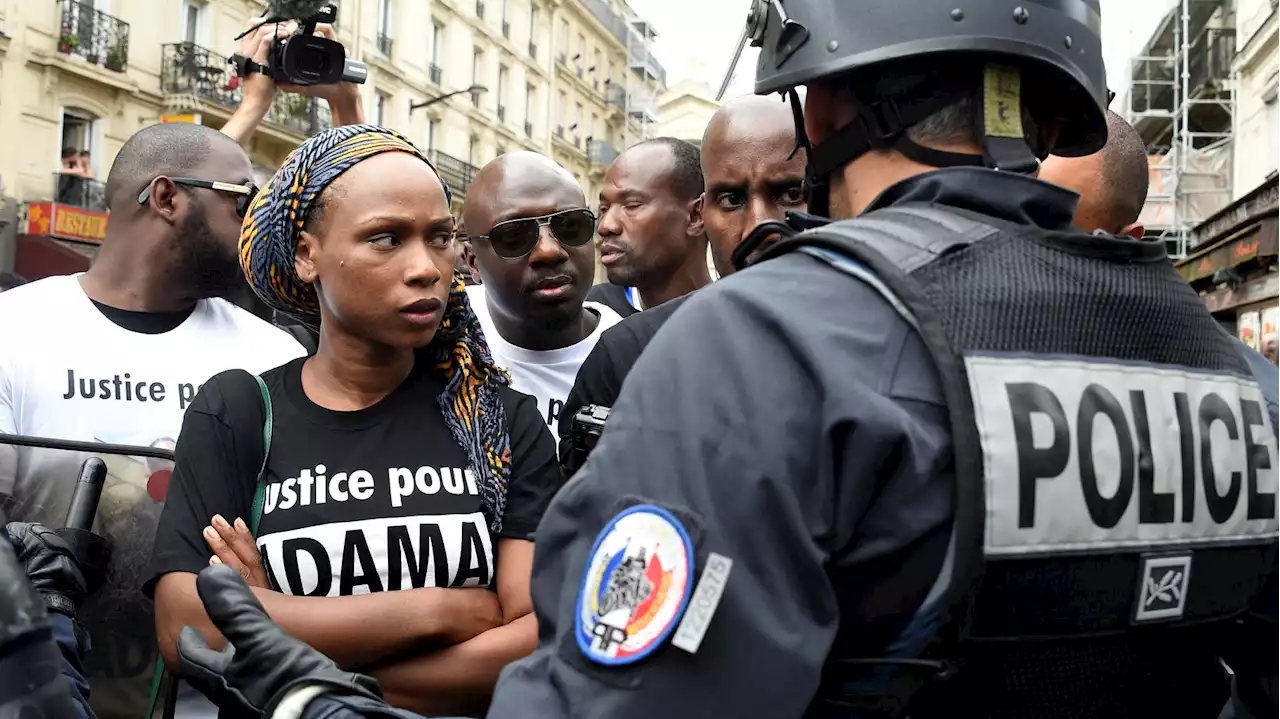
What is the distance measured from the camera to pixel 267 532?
2248 millimetres

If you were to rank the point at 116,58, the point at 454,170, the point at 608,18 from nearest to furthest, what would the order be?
the point at 116,58, the point at 454,170, the point at 608,18

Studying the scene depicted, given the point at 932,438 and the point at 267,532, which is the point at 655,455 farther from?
the point at 267,532

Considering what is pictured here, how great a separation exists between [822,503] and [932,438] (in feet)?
0.49

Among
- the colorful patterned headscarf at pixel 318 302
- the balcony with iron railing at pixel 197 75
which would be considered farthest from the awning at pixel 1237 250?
the balcony with iron railing at pixel 197 75

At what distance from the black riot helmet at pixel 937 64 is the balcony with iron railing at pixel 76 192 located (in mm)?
18255

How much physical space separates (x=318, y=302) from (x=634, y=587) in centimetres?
163

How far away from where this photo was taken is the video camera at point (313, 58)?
4059 millimetres

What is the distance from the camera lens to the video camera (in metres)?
4.06

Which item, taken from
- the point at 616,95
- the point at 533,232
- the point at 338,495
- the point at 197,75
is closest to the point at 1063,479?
the point at 338,495

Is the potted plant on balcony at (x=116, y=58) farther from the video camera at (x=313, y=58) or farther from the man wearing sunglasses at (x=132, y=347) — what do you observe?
the man wearing sunglasses at (x=132, y=347)

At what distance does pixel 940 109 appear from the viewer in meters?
1.58

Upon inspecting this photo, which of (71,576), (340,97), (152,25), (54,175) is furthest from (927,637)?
A: (152,25)

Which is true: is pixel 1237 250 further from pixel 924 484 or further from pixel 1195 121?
pixel 924 484

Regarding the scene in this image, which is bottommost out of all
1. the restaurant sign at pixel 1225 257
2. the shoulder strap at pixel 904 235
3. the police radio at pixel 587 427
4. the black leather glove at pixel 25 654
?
the black leather glove at pixel 25 654
